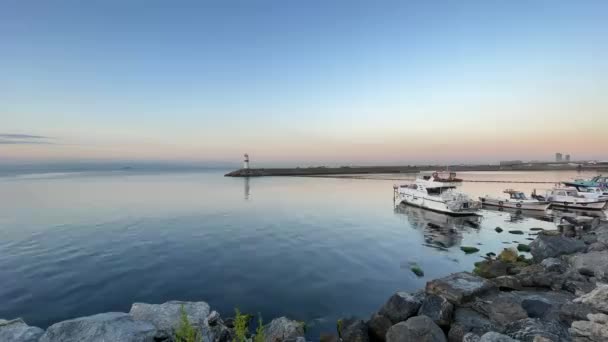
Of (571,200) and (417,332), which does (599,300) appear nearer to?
(417,332)

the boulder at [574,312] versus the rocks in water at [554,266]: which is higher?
the boulder at [574,312]

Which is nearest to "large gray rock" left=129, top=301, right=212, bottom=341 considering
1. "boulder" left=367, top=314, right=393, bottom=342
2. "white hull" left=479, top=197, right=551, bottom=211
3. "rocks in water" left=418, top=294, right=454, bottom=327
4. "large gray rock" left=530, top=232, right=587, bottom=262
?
"boulder" left=367, top=314, right=393, bottom=342

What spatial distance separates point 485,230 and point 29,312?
98.0 feet

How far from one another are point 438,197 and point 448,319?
28168 mm

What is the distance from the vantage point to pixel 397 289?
1279 cm

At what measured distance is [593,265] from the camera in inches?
441

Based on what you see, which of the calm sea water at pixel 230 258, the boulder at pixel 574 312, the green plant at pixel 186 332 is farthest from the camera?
the calm sea water at pixel 230 258

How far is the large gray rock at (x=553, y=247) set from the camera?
48.4 feet

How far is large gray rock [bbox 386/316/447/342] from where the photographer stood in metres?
6.77

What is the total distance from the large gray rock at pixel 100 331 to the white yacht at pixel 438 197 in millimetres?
31929

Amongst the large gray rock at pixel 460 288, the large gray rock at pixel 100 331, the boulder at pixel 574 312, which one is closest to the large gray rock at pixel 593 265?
the boulder at pixel 574 312

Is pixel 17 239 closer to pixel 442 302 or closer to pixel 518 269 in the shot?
pixel 442 302

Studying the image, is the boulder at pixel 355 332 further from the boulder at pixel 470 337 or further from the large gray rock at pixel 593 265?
the large gray rock at pixel 593 265

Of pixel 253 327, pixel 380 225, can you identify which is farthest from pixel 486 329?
pixel 380 225
